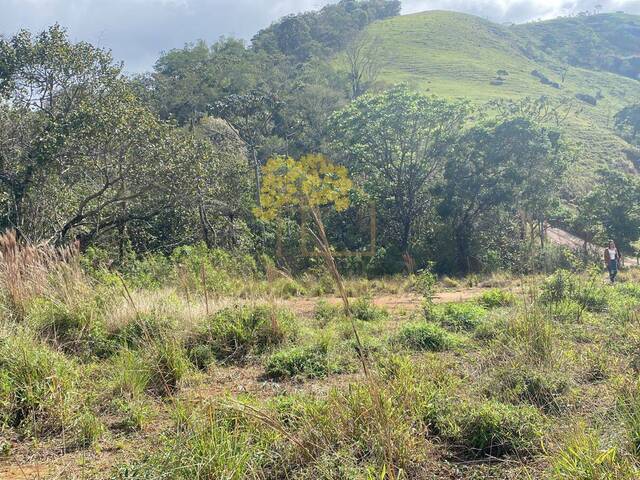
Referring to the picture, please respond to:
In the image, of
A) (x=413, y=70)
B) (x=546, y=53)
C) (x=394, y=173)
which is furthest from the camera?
(x=546, y=53)

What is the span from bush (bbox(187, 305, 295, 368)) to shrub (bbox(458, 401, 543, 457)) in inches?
99.6

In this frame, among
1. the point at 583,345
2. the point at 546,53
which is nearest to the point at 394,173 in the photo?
the point at 583,345

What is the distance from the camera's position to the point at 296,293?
11734 mm

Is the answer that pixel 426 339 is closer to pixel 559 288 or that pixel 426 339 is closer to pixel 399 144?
pixel 559 288

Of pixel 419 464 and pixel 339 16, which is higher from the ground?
pixel 339 16

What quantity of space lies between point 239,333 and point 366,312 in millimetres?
2740

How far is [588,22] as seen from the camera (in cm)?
10531

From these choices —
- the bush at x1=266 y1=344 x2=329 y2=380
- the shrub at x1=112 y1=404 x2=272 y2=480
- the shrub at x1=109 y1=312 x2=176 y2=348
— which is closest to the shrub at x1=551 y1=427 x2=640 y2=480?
the shrub at x1=112 y1=404 x2=272 y2=480

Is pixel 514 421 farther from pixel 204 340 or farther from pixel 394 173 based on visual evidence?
pixel 394 173

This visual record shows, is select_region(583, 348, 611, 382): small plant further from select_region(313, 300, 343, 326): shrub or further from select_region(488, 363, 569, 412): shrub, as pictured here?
select_region(313, 300, 343, 326): shrub

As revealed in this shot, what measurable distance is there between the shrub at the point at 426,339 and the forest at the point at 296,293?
3 cm

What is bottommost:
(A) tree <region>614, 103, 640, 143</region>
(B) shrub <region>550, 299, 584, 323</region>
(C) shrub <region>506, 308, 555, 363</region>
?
(B) shrub <region>550, 299, 584, 323</region>

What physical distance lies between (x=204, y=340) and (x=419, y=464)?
9.41 feet

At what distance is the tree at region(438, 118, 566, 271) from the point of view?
18375mm
